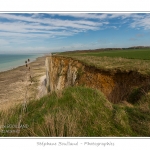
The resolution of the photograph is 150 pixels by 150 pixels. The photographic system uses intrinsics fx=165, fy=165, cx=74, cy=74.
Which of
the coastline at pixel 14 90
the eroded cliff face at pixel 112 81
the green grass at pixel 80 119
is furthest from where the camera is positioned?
the coastline at pixel 14 90

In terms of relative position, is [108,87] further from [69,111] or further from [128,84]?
[69,111]

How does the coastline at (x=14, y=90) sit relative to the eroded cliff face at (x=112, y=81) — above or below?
below

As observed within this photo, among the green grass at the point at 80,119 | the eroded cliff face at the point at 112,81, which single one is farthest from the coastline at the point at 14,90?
the eroded cliff face at the point at 112,81

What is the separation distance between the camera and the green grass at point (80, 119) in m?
2.70

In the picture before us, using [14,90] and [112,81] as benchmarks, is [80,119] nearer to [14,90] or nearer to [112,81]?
[112,81]

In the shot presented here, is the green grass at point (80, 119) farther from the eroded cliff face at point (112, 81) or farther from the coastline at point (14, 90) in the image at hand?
the eroded cliff face at point (112, 81)

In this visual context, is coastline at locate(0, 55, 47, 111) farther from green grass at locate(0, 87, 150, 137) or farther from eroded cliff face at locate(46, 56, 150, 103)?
eroded cliff face at locate(46, 56, 150, 103)

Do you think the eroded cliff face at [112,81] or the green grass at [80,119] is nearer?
the green grass at [80,119]

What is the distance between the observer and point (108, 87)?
295 inches

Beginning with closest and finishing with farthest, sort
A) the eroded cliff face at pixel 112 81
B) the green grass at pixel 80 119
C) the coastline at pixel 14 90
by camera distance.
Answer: the green grass at pixel 80 119 < the eroded cliff face at pixel 112 81 < the coastline at pixel 14 90

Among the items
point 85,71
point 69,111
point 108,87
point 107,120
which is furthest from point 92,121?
point 85,71

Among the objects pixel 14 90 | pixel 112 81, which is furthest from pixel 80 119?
pixel 14 90

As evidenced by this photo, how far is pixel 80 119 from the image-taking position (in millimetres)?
2973

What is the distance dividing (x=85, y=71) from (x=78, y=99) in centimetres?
485
